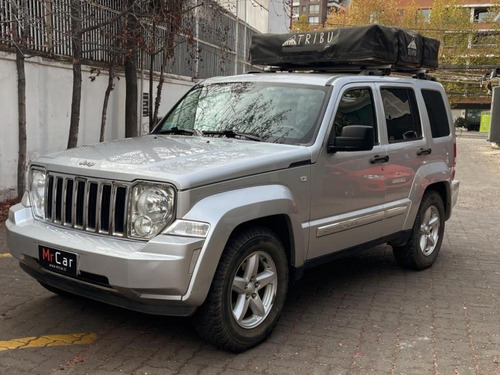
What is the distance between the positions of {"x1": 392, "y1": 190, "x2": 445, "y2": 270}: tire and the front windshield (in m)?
1.98

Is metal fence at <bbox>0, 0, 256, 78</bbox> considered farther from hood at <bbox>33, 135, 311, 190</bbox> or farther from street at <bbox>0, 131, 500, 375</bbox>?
hood at <bbox>33, 135, 311, 190</bbox>

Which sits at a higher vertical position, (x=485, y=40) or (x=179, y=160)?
(x=485, y=40)

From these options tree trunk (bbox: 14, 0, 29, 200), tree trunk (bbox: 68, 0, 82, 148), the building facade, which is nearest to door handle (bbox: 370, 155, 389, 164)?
the building facade

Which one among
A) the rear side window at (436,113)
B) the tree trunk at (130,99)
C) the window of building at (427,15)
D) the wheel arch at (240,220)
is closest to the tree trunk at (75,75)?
the tree trunk at (130,99)

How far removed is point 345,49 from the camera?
17.5 feet

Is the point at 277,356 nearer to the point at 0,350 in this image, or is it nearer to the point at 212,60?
the point at 0,350

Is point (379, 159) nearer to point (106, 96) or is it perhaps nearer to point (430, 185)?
point (430, 185)

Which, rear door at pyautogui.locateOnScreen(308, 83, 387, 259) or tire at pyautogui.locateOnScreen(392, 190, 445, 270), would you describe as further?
tire at pyautogui.locateOnScreen(392, 190, 445, 270)

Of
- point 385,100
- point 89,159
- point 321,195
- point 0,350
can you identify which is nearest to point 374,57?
point 385,100

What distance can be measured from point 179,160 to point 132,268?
82 cm

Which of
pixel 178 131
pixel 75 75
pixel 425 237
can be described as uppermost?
pixel 75 75

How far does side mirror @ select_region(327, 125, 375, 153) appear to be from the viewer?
4.19 m

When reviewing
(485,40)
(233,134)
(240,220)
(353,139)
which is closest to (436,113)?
(353,139)

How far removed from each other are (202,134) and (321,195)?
1.17 metres
